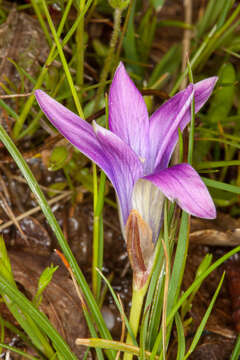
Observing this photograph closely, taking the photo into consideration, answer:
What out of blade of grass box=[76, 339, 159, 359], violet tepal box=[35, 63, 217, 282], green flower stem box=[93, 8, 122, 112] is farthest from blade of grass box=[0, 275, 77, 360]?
green flower stem box=[93, 8, 122, 112]

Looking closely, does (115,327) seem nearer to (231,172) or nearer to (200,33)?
(231,172)

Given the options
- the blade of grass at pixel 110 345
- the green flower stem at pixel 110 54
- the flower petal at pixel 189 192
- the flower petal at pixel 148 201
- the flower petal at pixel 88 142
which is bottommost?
the blade of grass at pixel 110 345

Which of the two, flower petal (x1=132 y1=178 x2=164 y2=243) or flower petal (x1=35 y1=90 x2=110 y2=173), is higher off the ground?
flower petal (x1=35 y1=90 x2=110 y2=173)

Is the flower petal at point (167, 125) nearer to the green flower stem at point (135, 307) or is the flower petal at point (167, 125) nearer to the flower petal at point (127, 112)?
the flower petal at point (127, 112)

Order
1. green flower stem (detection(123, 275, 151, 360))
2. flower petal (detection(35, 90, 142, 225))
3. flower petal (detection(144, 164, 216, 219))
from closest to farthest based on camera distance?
flower petal (detection(144, 164, 216, 219)), flower petal (detection(35, 90, 142, 225)), green flower stem (detection(123, 275, 151, 360))

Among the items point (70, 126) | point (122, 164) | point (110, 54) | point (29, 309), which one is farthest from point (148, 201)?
point (110, 54)

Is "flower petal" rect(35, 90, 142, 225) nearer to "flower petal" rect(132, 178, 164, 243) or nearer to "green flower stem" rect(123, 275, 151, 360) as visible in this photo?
"flower petal" rect(132, 178, 164, 243)

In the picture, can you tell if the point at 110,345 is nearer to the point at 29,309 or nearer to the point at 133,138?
the point at 29,309

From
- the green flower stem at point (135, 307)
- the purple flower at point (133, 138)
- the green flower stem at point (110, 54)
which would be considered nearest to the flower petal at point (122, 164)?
the purple flower at point (133, 138)
